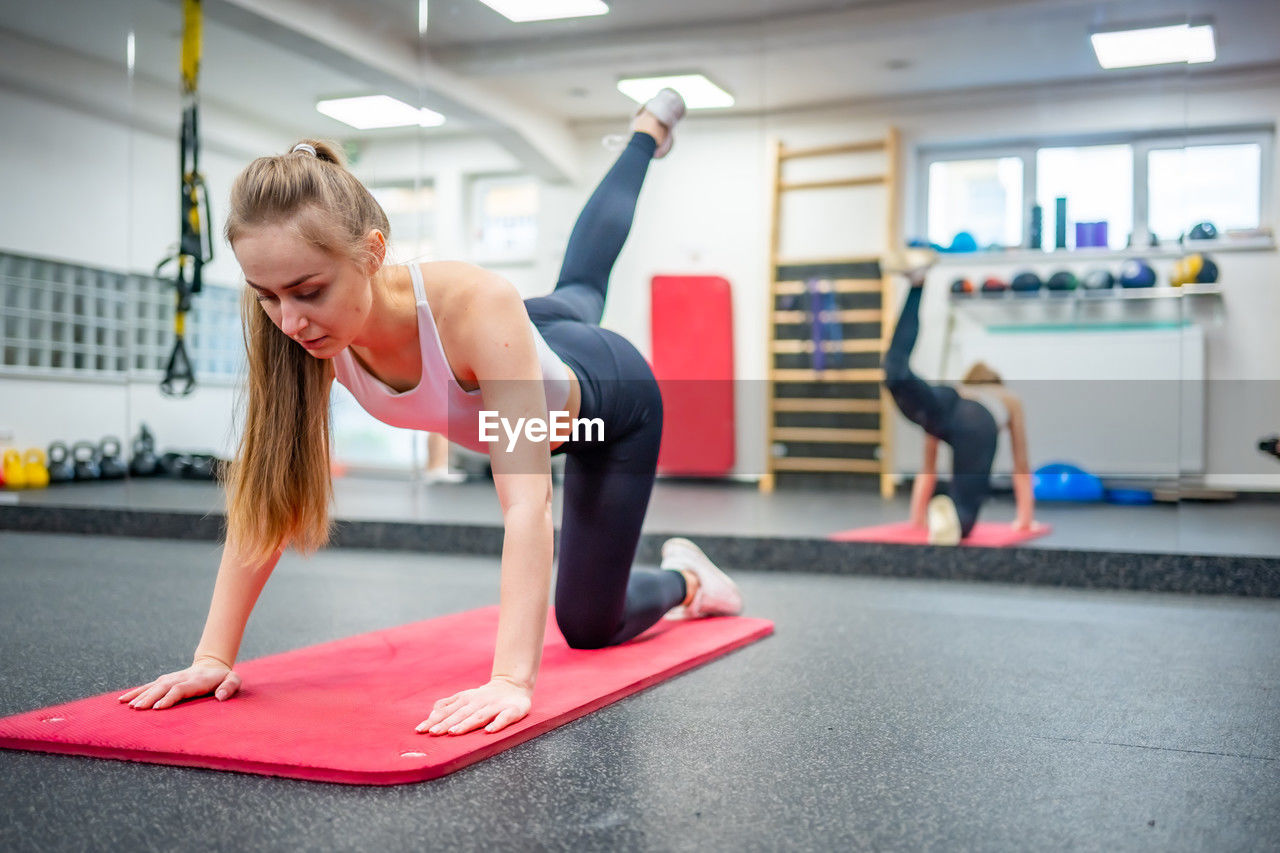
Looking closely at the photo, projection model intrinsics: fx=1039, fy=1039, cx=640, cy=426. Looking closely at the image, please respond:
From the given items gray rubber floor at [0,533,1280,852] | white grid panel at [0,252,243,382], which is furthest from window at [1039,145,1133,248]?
white grid panel at [0,252,243,382]

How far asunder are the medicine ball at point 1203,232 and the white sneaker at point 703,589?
104 inches

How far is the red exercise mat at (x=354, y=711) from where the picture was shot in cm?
138

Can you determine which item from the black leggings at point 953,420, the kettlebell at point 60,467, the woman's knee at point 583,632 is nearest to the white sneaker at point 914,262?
the black leggings at point 953,420

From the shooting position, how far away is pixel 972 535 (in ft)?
12.2

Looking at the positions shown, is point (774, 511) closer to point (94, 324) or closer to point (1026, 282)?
point (1026, 282)

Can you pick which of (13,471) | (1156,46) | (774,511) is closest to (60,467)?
(13,471)

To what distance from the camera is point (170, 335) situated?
20.1 feet

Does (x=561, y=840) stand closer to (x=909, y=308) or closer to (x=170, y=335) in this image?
(x=909, y=308)

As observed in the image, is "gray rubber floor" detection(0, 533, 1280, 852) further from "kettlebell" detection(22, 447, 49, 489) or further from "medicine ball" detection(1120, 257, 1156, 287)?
"kettlebell" detection(22, 447, 49, 489)

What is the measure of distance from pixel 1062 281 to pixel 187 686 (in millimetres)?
4397

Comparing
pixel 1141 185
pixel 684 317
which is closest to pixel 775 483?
pixel 684 317

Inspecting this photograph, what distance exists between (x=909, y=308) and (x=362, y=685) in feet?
9.55

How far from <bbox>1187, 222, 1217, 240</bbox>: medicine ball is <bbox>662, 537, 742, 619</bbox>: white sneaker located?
8.67 ft

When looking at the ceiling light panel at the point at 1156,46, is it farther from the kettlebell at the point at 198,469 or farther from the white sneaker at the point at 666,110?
the kettlebell at the point at 198,469
